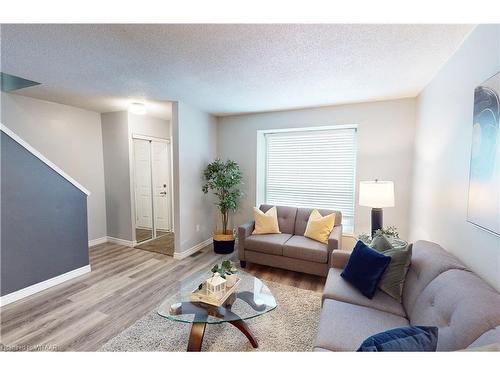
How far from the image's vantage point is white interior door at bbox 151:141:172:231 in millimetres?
4727

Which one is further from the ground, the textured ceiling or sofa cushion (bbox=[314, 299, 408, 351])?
the textured ceiling

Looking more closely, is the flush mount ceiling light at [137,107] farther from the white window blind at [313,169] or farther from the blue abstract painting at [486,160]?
the blue abstract painting at [486,160]

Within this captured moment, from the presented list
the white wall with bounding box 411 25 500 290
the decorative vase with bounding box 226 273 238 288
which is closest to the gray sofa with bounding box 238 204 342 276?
the white wall with bounding box 411 25 500 290

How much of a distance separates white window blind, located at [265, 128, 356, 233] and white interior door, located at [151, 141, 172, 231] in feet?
7.25

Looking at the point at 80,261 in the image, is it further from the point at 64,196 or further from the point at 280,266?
the point at 280,266

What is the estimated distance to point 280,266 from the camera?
301 centimetres

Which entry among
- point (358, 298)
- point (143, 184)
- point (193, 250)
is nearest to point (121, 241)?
point (143, 184)

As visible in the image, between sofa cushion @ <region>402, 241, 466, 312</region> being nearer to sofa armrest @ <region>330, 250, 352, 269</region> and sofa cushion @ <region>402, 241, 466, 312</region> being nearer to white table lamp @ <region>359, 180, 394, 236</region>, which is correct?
sofa armrest @ <region>330, 250, 352, 269</region>

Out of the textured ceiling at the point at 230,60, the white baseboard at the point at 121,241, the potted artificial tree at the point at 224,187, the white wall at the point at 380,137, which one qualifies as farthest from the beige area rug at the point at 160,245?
the white wall at the point at 380,137

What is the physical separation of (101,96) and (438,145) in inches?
162

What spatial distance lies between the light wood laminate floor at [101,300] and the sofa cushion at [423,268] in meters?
1.17
